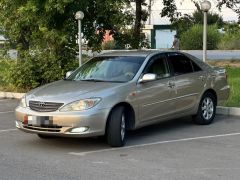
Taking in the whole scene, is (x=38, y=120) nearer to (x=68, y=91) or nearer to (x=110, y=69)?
(x=68, y=91)

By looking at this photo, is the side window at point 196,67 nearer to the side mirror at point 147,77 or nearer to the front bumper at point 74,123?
the side mirror at point 147,77

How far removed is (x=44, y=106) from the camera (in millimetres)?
8234

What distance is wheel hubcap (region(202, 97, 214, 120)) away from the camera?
1051 cm

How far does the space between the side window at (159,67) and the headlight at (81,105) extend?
149 cm

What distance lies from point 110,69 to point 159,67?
88cm

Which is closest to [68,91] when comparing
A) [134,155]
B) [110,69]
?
[110,69]

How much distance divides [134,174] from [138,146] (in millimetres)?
1762

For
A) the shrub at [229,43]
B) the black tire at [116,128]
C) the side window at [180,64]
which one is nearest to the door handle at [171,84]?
the side window at [180,64]

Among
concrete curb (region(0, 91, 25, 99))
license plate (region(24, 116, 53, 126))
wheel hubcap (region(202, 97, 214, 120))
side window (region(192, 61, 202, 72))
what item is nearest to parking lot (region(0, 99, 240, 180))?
wheel hubcap (region(202, 97, 214, 120))

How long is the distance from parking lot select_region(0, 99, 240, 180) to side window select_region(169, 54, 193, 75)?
1074 millimetres

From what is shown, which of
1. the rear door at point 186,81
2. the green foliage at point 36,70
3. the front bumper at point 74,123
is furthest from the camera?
the green foliage at point 36,70

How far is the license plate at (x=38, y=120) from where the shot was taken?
809cm

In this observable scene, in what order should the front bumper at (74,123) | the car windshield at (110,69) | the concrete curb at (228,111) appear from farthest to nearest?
1. the concrete curb at (228,111)
2. the car windshield at (110,69)
3. the front bumper at (74,123)

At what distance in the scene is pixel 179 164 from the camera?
24.3 ft
